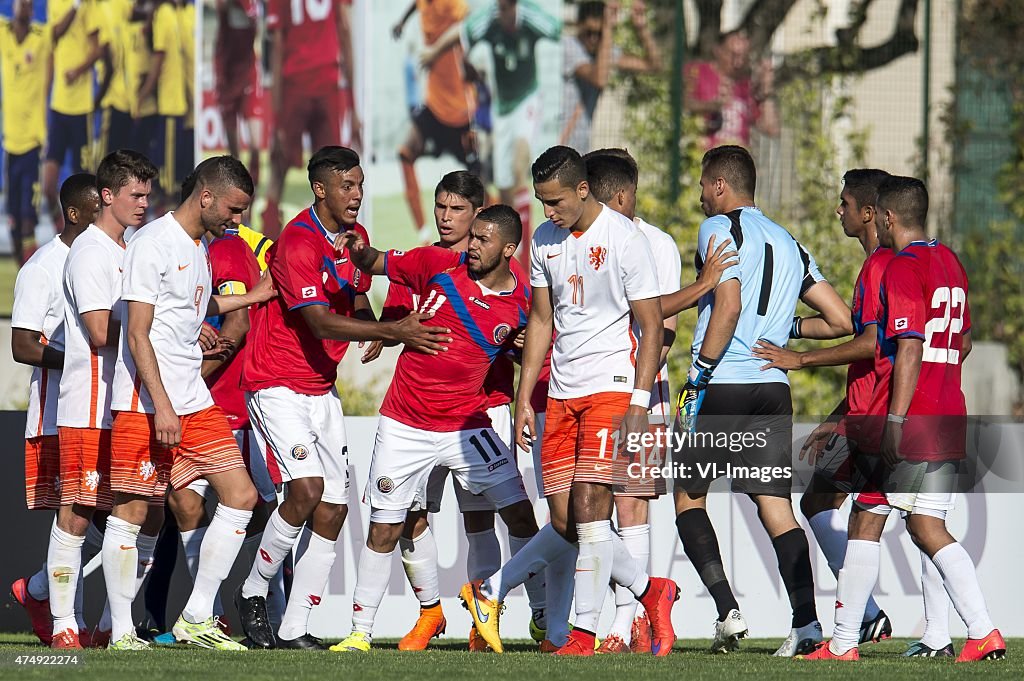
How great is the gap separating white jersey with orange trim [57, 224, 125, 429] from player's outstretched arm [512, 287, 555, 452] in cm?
199

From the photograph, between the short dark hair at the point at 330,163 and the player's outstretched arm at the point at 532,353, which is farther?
the short dark hair at the point at 330,163

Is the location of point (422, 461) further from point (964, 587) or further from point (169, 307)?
point (964, 587)

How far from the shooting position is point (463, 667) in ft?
22.2

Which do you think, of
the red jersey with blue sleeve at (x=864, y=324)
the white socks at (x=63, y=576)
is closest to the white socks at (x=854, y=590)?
the red jersey with blue sleeve at (x=864, y=324)

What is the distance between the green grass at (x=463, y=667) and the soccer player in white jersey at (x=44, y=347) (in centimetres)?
70

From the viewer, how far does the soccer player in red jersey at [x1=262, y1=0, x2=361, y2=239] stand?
16469 mm

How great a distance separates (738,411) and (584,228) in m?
1.21

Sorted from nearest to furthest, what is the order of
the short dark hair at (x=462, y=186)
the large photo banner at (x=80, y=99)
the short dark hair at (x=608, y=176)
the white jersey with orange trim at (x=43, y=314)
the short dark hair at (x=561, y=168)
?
the short dark hair at (x=561, y=168) < the white jersey with orange trim at (x=43, y=314) < the short dark hair at (x=462, y=186) < the short dark hair at (x=608, y=176) < the large photo banner at (x=80, y=99)

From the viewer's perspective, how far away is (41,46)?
52.6ft

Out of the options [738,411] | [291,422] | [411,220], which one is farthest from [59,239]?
[411,220]

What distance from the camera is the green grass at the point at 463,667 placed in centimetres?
627

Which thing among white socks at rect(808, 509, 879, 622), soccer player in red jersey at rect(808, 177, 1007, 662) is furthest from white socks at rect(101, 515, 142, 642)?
white socks at rect(808, 509, 879, 622)

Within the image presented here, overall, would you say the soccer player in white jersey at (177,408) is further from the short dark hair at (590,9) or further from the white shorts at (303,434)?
the short dark hair at (590,9)

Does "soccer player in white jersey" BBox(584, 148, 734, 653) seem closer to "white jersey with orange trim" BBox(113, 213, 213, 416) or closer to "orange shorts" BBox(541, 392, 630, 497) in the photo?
"orange shorts" BBox(541, 392, 630, 497)
